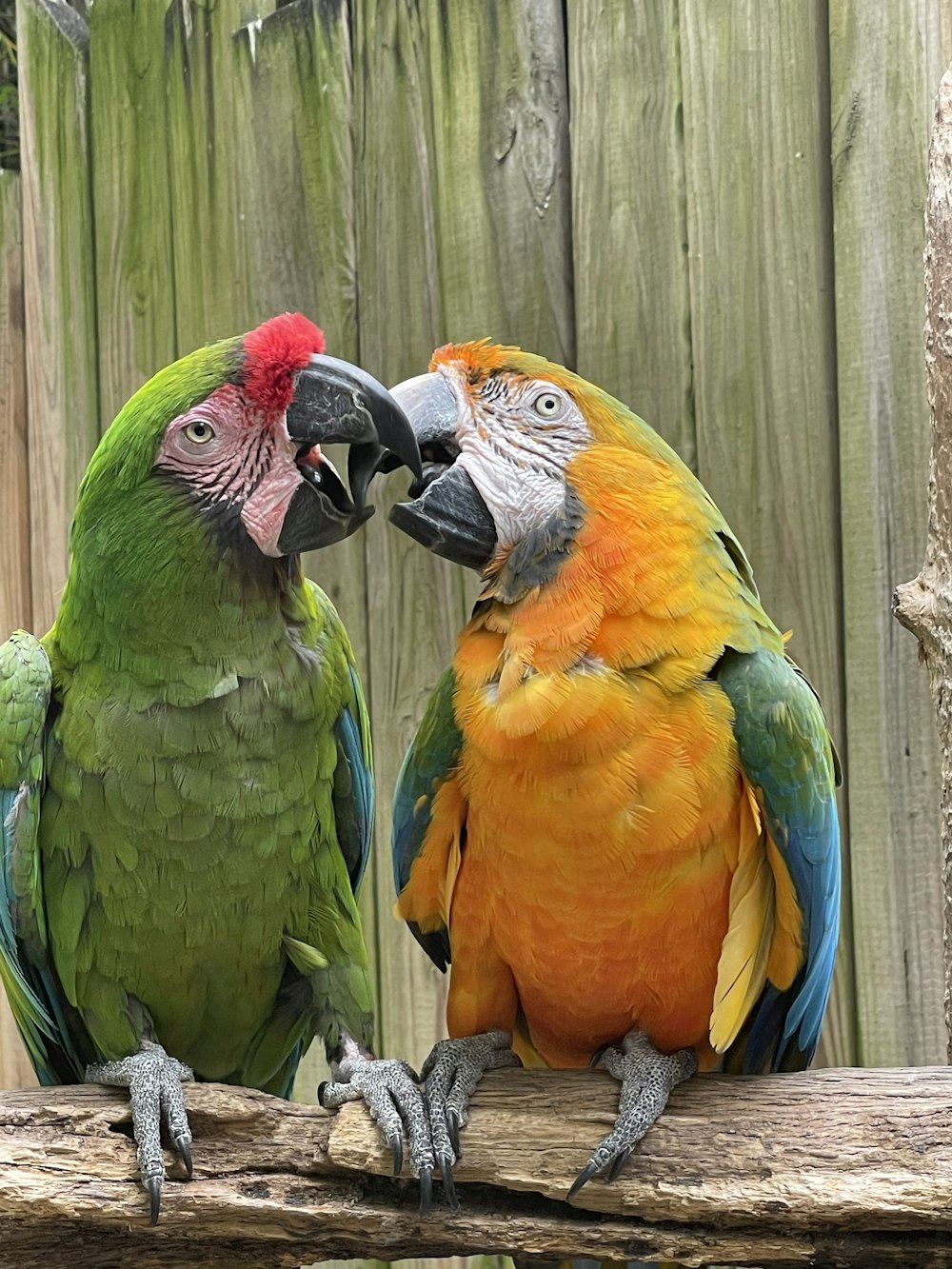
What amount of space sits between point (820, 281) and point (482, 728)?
1.11m

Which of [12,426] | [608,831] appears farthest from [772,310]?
[12,426]

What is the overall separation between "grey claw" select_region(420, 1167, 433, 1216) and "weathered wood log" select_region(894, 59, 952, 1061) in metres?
0.78

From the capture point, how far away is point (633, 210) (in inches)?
94.7

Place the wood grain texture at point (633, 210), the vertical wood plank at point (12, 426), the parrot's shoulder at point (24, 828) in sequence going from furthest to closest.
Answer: the vertical wood plank at point (12, 426), the wood grain texture at point (633, 210), the parrot's shoulder at point (24, 828)

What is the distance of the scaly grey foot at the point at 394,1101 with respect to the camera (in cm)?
170

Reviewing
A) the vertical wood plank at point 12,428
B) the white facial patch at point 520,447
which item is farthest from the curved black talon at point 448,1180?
the vertical wood plank at point 12,428

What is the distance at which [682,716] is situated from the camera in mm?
1722

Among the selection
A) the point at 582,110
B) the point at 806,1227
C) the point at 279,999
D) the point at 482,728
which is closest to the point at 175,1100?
the point at 279,999

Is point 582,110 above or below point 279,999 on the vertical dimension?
above

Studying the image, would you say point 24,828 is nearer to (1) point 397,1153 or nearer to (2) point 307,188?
(1) point 397,1153

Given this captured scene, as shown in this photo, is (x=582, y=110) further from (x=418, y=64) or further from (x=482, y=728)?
(x=482, y=728)

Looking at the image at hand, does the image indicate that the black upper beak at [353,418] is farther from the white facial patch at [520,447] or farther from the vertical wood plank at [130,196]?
the vertical wood plank at [130,196]

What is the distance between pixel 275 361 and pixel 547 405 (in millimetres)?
415

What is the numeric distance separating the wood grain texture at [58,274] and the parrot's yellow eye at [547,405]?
4.32 ft
